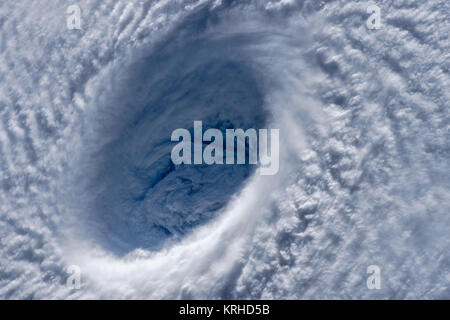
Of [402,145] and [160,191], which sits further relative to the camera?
[160,191]

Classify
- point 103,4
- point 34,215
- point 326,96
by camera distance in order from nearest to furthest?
point 326,96, point 34,215, point 103,4

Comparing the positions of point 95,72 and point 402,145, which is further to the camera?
point 95,72

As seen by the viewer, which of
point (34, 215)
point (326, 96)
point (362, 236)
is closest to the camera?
point (362, 236)

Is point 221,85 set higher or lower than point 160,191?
higher

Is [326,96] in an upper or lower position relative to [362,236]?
upper

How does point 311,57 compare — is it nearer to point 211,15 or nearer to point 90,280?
point 211,15

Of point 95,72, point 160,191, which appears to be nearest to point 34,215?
point 160,191

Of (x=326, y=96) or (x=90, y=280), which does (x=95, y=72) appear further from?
(x=326, y=96)

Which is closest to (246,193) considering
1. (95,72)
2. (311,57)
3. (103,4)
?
(311,57)

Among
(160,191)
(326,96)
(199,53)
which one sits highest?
(199,53)
